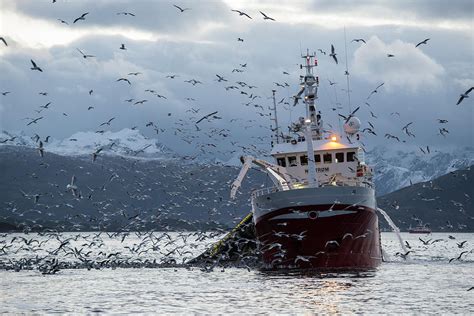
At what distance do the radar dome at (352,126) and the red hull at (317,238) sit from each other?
14.8 metres

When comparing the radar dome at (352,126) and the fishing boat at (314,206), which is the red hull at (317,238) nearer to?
the fishing boat at (314,206)

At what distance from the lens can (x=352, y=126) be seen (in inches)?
3698

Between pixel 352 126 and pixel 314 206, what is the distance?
71.4 feet

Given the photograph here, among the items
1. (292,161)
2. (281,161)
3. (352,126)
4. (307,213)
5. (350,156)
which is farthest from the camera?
(352,126)

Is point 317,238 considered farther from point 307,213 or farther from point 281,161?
point 281,161

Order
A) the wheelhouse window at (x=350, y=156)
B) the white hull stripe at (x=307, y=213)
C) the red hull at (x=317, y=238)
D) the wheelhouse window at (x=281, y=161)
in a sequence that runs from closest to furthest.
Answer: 1. the white hull stripe at (x=307, y=213)
2. the red hull at (x=317, y=238)
3. the wheelhouse window at (x=350, y=156)
4. the wheelhouse window at (x=281, y=161)

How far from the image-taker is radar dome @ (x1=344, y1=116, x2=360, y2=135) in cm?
9356

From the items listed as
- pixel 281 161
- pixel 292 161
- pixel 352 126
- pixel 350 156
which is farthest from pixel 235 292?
pixel 352 126

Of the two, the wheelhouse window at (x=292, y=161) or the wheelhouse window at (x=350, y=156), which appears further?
the wheelhouse window at (x=292, y=161)

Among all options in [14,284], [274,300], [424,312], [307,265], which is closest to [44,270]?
Result: [14,284]

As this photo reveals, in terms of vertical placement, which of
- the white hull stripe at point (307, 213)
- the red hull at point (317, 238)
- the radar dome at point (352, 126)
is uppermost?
the radar dome at point (352, 126)

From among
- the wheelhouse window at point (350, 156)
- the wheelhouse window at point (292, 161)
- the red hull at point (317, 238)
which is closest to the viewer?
the red hull at point (317, 238)

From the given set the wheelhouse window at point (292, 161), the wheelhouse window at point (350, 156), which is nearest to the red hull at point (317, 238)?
the wheelhouse window at point (350, 156)

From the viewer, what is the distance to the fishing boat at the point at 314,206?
74.6 metres
